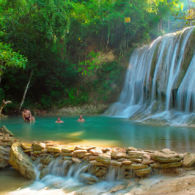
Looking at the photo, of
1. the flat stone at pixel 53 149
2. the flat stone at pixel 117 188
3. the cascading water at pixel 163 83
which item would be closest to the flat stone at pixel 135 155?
the flat stone at pixel 117 188

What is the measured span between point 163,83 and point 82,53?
1138 cm

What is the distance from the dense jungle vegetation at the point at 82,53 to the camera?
19969mm

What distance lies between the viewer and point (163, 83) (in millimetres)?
15211

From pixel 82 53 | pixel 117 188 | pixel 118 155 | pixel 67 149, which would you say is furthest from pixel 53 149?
pixel 82 53

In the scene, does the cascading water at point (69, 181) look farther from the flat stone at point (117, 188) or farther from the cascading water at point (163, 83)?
the cascading water at point (163, 83)

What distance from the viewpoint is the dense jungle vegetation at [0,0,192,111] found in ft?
65.5

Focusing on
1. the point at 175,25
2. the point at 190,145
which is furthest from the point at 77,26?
the point at 190,145

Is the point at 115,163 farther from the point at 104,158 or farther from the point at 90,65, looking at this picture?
the point at 90,65

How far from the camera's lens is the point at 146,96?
16.9 m

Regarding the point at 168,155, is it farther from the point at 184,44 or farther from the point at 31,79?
the point at 31,79

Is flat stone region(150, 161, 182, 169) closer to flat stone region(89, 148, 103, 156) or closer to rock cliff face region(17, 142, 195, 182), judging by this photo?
rock cliff face region(17, 142, 195, 182)

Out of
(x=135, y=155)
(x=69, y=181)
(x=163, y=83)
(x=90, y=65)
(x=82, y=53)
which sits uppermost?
(x=82, y=53)

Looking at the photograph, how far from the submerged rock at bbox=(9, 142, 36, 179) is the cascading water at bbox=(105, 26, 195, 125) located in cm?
811

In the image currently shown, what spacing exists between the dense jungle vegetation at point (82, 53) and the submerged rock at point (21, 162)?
1429 centimetres
